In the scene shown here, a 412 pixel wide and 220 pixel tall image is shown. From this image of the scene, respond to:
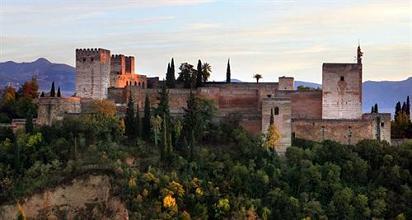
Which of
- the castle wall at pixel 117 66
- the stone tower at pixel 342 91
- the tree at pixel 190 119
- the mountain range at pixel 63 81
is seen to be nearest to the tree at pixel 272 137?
the tree at pixel 190 119

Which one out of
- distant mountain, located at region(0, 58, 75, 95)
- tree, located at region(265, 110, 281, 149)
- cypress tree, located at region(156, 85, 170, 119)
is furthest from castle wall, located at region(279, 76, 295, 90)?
distant mountain, located at region(0, 58, 75, 95)

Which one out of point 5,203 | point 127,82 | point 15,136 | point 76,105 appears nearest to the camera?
point 5,203

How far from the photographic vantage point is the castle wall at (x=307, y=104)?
39750 mm

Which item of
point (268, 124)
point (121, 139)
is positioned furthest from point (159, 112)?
point (268, 124)

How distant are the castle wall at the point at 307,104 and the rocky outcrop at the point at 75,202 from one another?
9.24 m

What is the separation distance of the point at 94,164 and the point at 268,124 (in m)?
7.23

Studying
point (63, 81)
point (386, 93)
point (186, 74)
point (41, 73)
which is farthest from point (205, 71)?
point (386, 93)

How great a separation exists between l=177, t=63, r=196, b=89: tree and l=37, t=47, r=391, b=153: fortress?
102 centimetres

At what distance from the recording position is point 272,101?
1481 inches

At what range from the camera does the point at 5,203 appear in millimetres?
34406

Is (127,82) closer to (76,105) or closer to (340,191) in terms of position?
(76,105)

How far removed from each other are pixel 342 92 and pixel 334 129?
198 cm

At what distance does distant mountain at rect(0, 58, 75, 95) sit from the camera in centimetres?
10112

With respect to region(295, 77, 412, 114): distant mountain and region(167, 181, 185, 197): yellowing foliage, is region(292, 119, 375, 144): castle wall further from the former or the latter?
region(295, 77, 412, 114): distant mountain
